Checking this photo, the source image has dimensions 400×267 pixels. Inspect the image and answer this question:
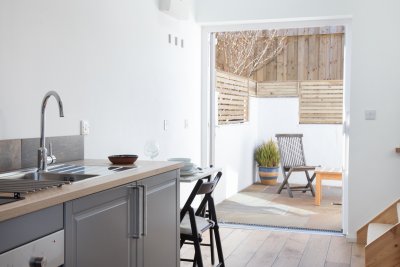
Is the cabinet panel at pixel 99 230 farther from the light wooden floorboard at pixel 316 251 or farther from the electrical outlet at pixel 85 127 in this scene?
the light wooden floorboard at pixel 316 251

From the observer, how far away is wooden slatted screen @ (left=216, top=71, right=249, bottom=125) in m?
6.11

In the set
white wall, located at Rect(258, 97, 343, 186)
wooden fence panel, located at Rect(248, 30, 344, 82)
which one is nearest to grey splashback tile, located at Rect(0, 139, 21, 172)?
wooden fence panel, located at Rect(248, 30, 344, 82)

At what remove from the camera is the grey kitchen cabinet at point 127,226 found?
73.1 inches

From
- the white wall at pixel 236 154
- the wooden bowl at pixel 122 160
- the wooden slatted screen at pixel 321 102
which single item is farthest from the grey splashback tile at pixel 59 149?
the wooden slatted screen at pixel 321 102

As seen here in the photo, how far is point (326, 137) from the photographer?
25.4ft

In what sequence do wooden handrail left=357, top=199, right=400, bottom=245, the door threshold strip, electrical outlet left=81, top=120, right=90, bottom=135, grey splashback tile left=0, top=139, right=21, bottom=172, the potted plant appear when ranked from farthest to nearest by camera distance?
the potted plant
the door threshold strip
wooden handrail left=357, top=199, right=400, bottom=245
electrical outlet left=81, top=120, right=90, bottom=135
grey splashback tile left=0, top=139, right=21, bottom=172

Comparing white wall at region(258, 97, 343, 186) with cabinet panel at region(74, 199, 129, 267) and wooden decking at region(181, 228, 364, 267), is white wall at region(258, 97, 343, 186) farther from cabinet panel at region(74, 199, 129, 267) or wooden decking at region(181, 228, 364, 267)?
cabinet panel at region(74, 199, 129, 267)

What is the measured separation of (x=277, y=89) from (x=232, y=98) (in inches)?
58.8

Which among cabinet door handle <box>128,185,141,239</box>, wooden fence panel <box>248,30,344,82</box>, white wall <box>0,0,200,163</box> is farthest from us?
wooden fence panel <box>248,30,344,82</box>

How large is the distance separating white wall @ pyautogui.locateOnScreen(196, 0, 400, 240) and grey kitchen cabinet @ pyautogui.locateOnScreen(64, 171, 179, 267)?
89.9 inches

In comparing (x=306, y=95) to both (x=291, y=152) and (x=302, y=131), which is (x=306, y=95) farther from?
(x=291, y=152)

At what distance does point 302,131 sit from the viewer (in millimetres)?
7898

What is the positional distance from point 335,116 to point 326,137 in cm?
34

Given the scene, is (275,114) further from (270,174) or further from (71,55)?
(71,55)
